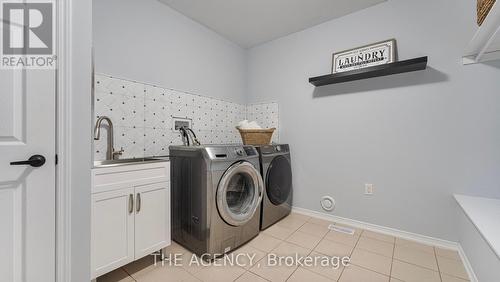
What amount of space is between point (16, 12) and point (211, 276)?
179 centimetres

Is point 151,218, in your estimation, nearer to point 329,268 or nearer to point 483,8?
point 329,268

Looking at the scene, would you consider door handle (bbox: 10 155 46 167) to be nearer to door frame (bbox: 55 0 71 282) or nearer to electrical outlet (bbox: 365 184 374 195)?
door frame (bbox: 55 0 71 282)

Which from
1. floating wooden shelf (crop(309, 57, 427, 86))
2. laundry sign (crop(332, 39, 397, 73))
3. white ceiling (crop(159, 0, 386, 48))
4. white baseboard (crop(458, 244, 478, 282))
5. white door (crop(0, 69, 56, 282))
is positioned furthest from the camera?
white ceiling (crop(159, 0, 386, 48))

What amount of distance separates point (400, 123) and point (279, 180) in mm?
1332

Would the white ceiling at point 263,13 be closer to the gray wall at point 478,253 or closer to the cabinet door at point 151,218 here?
the cabinet door at point 151,218

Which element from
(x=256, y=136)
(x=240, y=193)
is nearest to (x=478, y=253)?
(x=240, y=193)

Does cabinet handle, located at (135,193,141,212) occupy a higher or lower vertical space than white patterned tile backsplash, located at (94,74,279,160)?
lower

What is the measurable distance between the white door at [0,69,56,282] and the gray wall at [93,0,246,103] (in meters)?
0.76

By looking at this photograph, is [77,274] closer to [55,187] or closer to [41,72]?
[55,187]

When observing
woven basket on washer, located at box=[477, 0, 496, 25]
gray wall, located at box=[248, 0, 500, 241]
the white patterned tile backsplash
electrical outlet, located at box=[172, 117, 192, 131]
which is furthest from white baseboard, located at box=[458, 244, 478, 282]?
electrical outlet, located at box=[172, 117, 192, 131]

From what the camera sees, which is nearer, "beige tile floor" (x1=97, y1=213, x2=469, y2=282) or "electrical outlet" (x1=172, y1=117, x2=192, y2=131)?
"beige tile floor" (x1=97, y1=213, x2=469, y2=282)

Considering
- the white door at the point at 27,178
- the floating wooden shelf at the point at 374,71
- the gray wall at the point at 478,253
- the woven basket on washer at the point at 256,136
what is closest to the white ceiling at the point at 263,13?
the floating wooden shelf at the point at 374,71

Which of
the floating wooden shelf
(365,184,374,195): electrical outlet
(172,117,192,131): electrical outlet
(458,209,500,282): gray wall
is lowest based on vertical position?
(458,209,500,282): gray wall

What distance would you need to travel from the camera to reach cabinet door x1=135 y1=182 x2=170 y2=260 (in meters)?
1.37
